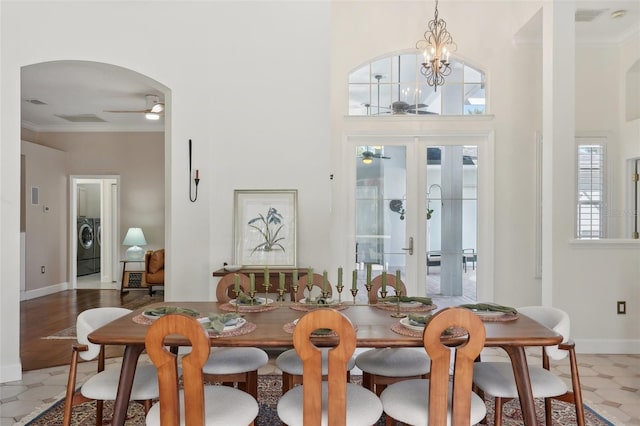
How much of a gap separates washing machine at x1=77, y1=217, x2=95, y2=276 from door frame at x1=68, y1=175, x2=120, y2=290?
96cm

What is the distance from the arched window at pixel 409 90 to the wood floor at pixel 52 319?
373cm

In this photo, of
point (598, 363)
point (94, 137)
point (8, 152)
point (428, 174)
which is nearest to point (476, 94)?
point (428, 174)

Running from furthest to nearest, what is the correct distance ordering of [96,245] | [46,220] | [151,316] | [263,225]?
[96,245]
[46,220]
[263,225]
[151,316]

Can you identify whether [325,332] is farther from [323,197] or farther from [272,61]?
[272,61]

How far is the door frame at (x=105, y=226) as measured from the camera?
7.91 m

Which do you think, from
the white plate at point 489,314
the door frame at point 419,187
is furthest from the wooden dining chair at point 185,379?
the door frame at point 419,187

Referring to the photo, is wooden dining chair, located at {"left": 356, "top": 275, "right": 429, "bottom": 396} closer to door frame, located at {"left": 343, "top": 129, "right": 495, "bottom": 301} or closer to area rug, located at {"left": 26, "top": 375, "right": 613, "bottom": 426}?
area rug, located at {"left": 26, "top": 375, "right": 613, "bottom": 426}

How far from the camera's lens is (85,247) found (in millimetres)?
10008

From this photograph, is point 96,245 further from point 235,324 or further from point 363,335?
point 363,335

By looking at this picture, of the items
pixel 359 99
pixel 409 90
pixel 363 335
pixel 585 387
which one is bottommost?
pixel 585 387

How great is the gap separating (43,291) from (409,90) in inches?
259

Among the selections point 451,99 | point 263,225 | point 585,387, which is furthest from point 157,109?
point 585,387

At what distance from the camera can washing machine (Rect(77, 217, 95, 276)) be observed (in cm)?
977

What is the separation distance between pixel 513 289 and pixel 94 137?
7139mm
